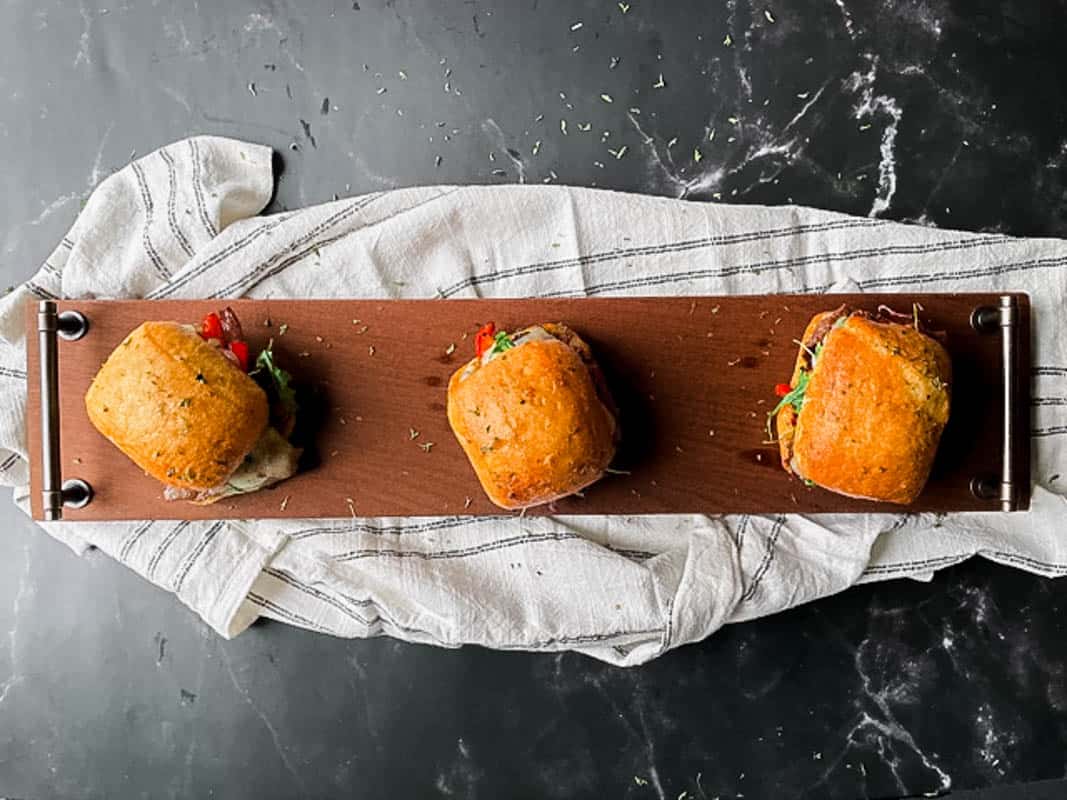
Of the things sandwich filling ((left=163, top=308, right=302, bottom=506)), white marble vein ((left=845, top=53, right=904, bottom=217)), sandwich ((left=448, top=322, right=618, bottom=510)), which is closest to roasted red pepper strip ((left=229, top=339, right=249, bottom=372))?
sandwich filling ((left=163, top=308, right=302, bottom=506))

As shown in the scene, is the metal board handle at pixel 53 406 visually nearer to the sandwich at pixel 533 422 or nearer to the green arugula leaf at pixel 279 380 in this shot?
the green arugula leaf at pixel 279 380

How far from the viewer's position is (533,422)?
1542mm

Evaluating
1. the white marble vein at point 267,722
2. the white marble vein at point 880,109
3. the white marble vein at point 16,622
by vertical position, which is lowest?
the white marble vein at point 267,722

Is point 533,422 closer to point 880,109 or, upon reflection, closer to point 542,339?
point 542,339

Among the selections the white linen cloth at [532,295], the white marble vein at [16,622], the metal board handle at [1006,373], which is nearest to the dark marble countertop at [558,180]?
the white marble vein at [16,622]

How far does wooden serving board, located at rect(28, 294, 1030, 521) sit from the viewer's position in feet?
5.67

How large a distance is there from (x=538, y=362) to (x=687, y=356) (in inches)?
11.7

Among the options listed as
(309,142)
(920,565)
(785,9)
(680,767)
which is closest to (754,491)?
(920,565)

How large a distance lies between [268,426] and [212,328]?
0.60 feet

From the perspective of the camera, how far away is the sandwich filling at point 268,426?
1667mm

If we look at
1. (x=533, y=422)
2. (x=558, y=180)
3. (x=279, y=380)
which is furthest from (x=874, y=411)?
(x=279, y=380)

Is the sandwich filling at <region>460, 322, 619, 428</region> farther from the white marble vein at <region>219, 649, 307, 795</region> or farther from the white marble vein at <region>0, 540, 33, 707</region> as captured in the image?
the white marble vein at <region>0, 540, 33, 707</region>

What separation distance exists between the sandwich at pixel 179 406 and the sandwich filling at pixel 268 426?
0.07ft

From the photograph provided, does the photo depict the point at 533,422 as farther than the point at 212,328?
No
